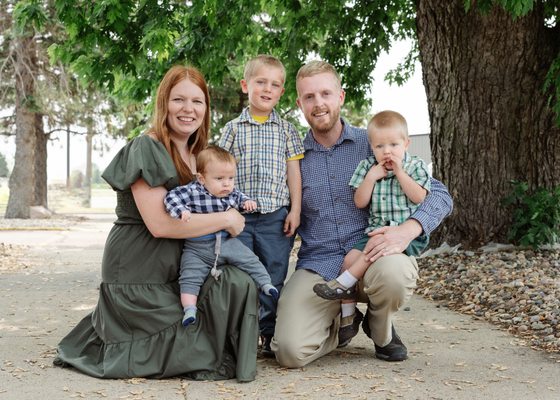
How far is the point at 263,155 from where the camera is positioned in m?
4.43

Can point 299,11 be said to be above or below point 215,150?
above

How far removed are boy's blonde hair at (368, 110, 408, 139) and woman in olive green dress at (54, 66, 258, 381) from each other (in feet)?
3.19

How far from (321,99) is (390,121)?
1.56ft

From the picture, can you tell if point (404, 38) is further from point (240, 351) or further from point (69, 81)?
point (69, 81)

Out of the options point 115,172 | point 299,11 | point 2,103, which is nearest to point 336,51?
point 299,11

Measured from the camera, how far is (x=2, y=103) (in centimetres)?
2344

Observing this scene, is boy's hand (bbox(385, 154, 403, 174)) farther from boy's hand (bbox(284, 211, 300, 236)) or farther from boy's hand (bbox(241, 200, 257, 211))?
boy's hand (bbox(241, 200, 257, 211))

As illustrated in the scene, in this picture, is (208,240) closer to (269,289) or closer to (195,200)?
(195,200)

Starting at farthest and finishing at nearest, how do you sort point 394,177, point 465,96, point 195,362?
point 465,96
point 394,177
point 195,362

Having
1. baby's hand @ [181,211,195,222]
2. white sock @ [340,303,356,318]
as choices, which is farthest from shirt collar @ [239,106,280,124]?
white sock @ [340,303,356,318]

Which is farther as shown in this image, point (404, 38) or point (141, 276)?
point (404, 38)

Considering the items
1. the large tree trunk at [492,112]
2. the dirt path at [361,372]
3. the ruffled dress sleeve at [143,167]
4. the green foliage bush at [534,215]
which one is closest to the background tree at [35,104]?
the large tree trunk at [492,112]

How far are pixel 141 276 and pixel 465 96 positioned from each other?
16.9ft

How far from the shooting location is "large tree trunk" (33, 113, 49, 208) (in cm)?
2483
